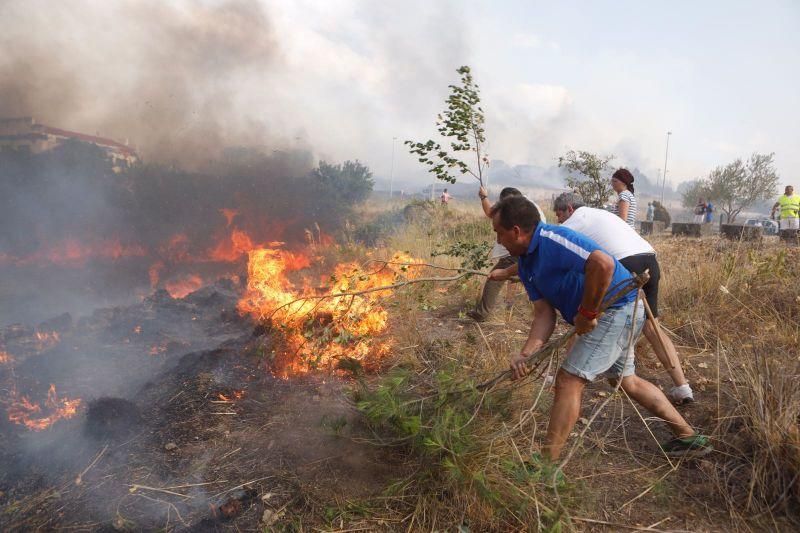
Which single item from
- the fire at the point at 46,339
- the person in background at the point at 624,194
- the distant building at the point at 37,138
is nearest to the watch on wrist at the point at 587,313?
the person in background at the point at 624,194

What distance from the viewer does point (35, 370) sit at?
16.1 ft

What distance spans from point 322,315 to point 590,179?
24.7ft

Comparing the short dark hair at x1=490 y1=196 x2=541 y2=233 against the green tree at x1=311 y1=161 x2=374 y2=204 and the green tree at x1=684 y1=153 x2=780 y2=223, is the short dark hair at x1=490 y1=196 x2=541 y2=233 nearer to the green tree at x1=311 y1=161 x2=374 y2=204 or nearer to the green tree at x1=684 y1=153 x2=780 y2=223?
the green tree at x1=311 y1=161 x2=374 y2=204

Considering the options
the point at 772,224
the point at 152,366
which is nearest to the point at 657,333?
the point at 152,366

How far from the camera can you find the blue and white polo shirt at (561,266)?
2.62 meters

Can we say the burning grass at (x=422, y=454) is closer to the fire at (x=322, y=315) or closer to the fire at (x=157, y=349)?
the fire at (x=322, y=315)

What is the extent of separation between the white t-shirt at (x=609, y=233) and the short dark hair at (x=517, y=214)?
104 centimetres

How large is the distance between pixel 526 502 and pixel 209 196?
14437mm

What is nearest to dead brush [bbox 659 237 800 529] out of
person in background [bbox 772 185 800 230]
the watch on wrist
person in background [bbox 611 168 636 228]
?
the watch on wrist

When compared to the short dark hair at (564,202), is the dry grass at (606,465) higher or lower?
lower

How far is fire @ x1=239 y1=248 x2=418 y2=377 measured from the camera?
4144mm

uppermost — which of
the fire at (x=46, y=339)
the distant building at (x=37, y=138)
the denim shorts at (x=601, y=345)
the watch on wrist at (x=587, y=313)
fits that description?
the distant building at (x=37, y=138)

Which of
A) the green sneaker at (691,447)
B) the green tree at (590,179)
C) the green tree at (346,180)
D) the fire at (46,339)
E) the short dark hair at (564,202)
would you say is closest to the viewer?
the green sneaker at (691,447)

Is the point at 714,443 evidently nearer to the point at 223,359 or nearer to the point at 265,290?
the point at 223,359
